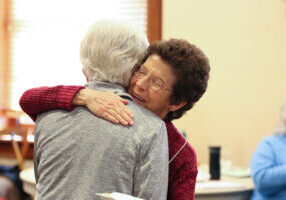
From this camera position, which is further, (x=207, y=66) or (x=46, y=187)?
(x=207, y=66)

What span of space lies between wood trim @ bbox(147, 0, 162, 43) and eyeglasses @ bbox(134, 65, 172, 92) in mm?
2630

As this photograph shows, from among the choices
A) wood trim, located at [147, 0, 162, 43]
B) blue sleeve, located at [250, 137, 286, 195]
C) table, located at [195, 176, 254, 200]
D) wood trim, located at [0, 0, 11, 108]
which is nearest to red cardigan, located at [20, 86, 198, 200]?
table, located at [195, 176, 254, 200]

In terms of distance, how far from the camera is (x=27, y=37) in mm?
4539

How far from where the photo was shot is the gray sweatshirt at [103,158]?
44.5 inches

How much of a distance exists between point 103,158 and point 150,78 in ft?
0.97

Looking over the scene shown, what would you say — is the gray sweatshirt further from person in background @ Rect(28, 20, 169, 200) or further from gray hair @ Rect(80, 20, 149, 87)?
gray hair @ Rect(80, 20, 149, 87)

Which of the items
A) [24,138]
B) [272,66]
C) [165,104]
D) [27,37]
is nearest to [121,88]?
[165,104]

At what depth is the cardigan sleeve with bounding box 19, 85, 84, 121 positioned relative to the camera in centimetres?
122

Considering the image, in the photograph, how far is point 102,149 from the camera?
44.4 inches

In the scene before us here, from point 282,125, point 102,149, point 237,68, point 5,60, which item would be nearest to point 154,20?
point 237,68

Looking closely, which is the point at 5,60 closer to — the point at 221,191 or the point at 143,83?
the point at 221,191

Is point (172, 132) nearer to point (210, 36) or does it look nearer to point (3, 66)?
point (210, 36)

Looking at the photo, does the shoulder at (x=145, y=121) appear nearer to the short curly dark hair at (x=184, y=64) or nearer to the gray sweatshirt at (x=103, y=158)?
the gray sweatshirt at (x=103, y=158)

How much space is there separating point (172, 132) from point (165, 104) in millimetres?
85
